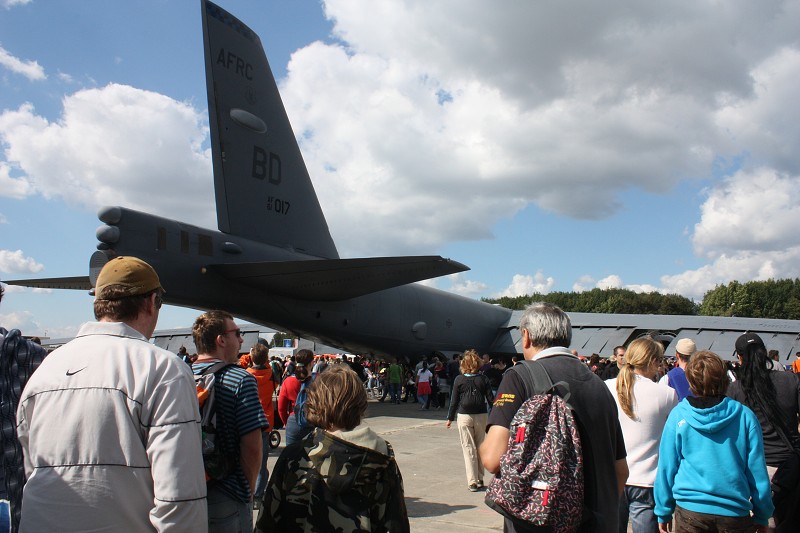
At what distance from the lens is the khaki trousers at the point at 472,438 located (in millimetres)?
7379

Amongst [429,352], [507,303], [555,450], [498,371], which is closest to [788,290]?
[507,303]

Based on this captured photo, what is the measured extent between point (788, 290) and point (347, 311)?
7273 centimetres

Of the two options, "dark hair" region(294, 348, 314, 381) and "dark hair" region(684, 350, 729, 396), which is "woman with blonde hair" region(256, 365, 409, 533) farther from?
"dark hair" region(294, 348, 314, 381)

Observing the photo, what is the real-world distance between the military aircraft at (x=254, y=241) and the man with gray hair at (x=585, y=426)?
7941mm

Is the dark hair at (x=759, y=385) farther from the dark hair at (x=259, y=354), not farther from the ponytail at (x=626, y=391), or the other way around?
the dark hair at (x=259, y=354)

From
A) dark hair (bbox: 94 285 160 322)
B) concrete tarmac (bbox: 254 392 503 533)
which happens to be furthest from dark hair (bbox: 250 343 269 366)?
dark hair (bbox: 94 285 160 322)

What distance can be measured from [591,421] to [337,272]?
923 cm

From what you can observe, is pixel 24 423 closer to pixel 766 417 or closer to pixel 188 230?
pixel 766 417

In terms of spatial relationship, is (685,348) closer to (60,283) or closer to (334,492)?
(334,492)

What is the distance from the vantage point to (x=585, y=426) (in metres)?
2.72

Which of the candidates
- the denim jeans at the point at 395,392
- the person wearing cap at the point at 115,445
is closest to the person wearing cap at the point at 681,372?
the person wearing cap at the point at 115,445

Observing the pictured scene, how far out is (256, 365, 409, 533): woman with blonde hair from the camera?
231cm

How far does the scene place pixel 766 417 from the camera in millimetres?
4203

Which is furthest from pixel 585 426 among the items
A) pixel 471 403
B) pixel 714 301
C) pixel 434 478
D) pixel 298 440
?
pixel 714 301
